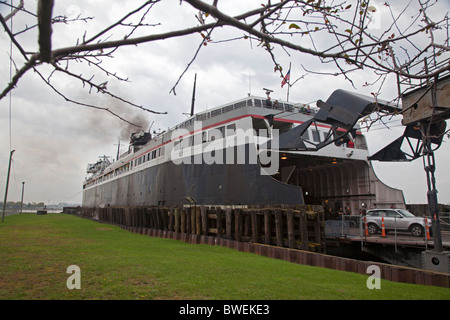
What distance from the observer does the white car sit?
12.4 meters

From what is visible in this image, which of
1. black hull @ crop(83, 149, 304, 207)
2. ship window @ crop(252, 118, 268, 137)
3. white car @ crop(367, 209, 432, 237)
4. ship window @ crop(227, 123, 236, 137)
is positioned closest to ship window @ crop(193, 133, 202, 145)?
black hull @ crop(83, 149, 304, 207)

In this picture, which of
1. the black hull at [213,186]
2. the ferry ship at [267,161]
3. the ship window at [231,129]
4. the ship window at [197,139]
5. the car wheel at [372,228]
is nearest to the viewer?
the car wheel at [372,228]

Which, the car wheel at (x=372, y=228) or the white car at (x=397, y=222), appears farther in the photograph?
the car wheel at (x=372, y=228)

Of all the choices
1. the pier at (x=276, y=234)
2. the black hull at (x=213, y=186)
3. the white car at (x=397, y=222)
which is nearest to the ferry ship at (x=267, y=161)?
the black hull at (x=213, y=186)

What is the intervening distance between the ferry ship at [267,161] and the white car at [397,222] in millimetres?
3079

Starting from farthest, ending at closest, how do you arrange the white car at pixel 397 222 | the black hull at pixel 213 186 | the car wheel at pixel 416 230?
the black hull at pixel 213 186 < the white car at pixel 397 222 < the car wheel at pixel 416 230

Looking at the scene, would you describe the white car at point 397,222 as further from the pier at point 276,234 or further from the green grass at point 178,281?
the green grass at point 178,281

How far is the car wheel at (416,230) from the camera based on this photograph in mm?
12269

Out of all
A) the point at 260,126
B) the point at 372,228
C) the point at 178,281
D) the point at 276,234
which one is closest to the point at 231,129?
the point at 260,126

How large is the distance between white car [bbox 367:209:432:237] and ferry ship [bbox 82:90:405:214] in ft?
10.1

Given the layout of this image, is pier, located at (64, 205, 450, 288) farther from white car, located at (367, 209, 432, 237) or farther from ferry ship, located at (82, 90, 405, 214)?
white car, located at (367, 209, 432, 237)

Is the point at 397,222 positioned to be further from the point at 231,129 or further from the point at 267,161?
the point at 231,129

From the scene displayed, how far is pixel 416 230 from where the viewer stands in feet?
40.8
